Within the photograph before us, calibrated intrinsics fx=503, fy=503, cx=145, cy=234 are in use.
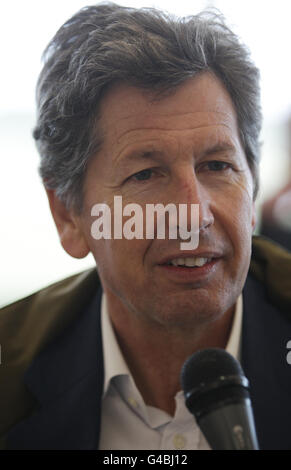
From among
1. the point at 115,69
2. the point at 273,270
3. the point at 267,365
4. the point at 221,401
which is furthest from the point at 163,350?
the point at 115,69

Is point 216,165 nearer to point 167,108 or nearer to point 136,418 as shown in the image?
point 167,108

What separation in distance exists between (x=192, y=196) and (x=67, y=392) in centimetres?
68

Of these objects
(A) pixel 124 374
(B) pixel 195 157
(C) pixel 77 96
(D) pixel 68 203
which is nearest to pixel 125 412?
(A) pixel 124 374

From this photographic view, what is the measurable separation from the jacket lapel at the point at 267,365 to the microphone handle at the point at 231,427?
51cm

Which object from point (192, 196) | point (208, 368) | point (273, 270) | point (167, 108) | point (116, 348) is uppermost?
point (167, 108)

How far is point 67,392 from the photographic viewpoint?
1435 mm

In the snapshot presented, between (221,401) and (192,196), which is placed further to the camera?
(192,196)

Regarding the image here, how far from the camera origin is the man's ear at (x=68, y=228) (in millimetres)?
1516

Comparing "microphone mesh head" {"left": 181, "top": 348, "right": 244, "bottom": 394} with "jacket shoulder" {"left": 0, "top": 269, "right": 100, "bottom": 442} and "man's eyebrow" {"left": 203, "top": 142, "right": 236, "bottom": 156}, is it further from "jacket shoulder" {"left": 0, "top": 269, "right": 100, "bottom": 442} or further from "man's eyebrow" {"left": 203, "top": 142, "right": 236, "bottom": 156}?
"jacket shoulder" {"left": 0, "top": 269, "right": 100, "bottom": 442}

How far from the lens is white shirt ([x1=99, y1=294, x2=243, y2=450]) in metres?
1.33

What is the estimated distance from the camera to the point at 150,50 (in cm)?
125

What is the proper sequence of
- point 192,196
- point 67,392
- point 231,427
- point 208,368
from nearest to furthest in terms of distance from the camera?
point 231,427 < point 208,368 < point 192,196 < point 67,392

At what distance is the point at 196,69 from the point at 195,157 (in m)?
0.23
